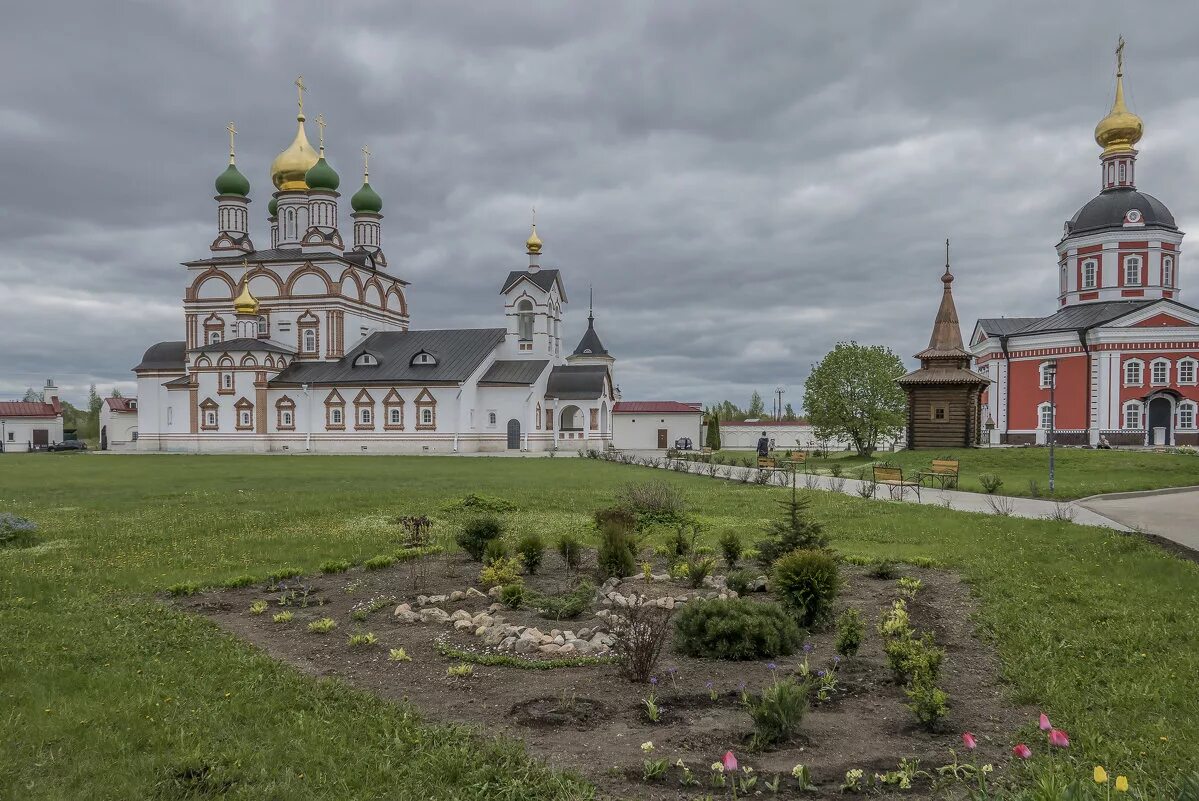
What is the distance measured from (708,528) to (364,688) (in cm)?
847

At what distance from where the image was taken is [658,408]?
5231cm

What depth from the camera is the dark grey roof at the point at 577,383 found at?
4603cm

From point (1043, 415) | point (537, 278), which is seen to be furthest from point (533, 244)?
point (1043, 415)

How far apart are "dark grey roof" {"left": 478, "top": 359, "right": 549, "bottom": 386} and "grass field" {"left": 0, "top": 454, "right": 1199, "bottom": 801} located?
31449 millimetres

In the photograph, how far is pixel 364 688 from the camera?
554 centimetres

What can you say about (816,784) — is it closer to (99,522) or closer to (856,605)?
(856,605)

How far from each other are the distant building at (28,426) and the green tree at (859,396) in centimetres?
5791

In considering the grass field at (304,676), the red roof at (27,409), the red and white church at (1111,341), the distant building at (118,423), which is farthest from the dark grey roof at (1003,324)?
the red roof at (27,409)

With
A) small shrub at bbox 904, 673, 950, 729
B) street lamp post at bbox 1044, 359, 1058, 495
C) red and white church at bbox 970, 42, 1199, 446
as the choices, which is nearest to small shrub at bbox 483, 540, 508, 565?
small shrub at bbox 904, 673, 950, 729

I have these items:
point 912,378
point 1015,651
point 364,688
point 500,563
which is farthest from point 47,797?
point 912,378

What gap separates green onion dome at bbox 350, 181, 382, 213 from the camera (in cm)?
5428

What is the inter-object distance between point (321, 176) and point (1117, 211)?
44991 mm

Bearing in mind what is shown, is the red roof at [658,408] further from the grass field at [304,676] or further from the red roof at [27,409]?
the red roof at [27,409]

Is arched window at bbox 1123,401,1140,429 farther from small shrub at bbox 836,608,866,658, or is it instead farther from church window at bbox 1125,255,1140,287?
small shrub at bbox 836,608,866,658
